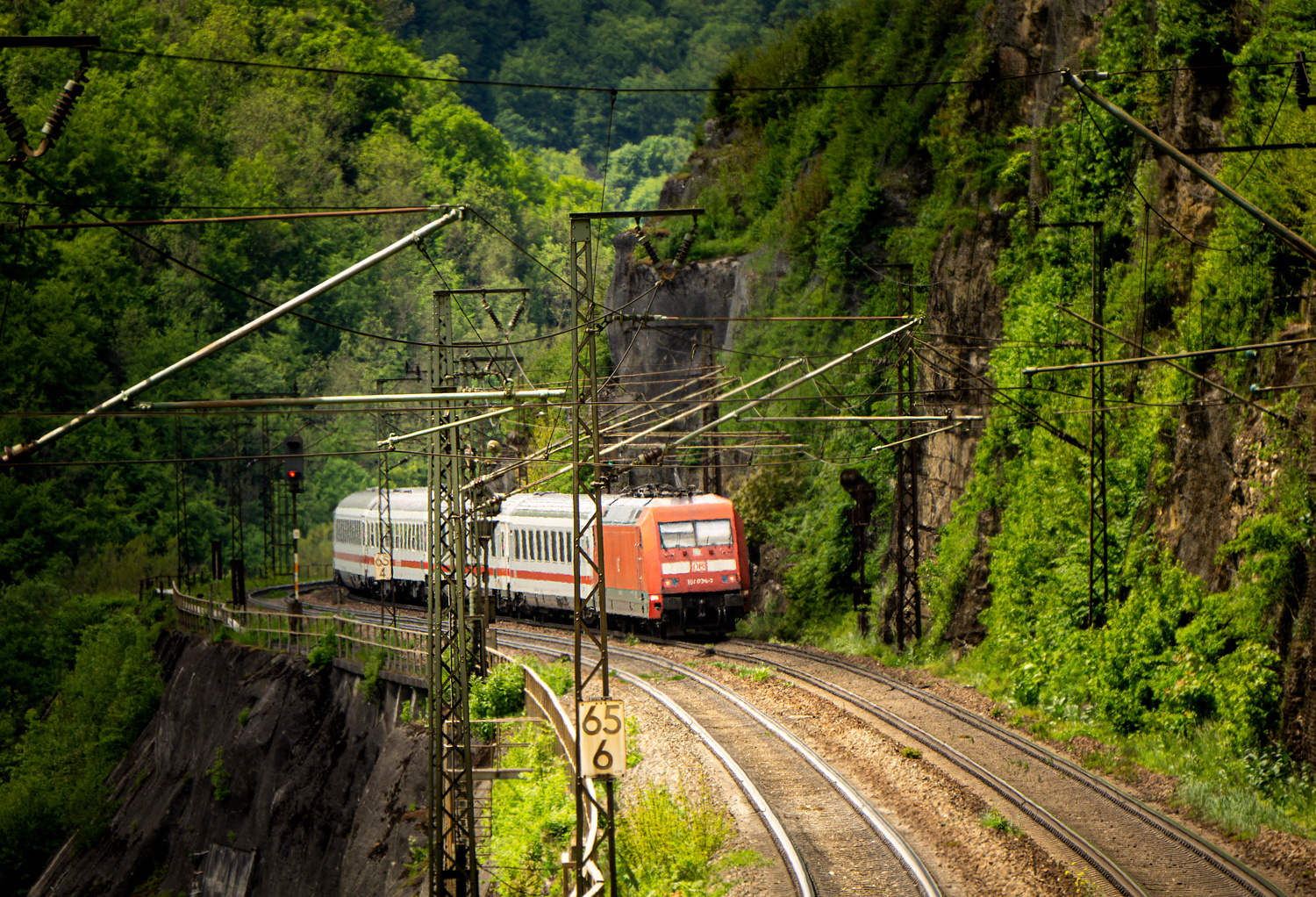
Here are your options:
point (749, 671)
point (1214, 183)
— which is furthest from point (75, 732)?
point (1214, 183)

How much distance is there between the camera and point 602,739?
13.1 meters

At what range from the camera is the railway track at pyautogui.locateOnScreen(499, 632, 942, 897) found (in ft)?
45.2

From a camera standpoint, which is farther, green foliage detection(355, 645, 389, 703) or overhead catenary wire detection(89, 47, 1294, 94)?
green foliage detection(355, 645, 389, 703)

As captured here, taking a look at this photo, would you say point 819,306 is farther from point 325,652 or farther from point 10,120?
point 10,120

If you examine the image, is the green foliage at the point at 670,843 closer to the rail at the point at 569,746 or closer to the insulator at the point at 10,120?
the rail at the point at 569,746

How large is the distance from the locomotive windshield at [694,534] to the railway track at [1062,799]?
5476 mm

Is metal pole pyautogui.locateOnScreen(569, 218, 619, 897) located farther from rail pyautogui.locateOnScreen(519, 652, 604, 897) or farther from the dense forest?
the dense forest

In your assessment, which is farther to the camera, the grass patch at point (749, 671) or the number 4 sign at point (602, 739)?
the grass patch at point (749, 671)

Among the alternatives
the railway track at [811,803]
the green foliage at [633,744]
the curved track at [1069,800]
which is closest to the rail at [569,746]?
the green foliage at [633,744]

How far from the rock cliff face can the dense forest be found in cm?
230

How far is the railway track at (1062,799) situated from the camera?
13383 millimetres

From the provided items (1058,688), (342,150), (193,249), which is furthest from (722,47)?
(1058,688)

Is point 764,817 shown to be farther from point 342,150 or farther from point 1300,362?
point 342,150

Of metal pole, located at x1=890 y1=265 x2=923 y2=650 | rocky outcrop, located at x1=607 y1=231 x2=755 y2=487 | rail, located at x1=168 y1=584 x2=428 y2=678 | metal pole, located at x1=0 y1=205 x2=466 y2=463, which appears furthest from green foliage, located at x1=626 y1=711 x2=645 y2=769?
rocky outcrop, located at x1=607 y1=231 x2=755 y2=487
